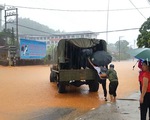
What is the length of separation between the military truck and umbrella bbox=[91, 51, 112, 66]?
0.68m

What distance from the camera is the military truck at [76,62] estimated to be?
13.1 meters

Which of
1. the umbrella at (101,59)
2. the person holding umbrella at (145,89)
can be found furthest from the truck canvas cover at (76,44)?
the person holding umbrella at (145,89)

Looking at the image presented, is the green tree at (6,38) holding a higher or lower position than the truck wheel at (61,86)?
higher

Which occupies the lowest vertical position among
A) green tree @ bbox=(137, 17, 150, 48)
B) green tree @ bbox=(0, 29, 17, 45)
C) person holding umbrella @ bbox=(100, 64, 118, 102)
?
person holding umbrella @ bbox=(100, 64, 118, 102)

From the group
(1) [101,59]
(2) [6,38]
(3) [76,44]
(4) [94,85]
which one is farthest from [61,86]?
(2) [6,38]

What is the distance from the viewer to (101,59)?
12.5 metres

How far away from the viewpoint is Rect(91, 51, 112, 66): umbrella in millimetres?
12400

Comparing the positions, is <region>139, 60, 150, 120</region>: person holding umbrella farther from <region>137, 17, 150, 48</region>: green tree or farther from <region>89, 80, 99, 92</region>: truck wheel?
<region>137, 17, 150, 48</region>: green tree

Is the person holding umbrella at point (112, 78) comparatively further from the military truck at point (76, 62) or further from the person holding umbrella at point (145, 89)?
the person holding umbrella at point (145, 89)

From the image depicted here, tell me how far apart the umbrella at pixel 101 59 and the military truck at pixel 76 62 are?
2.23 ft

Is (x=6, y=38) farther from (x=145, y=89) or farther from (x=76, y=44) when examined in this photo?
(x=145, y=89)

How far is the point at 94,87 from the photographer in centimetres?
1438

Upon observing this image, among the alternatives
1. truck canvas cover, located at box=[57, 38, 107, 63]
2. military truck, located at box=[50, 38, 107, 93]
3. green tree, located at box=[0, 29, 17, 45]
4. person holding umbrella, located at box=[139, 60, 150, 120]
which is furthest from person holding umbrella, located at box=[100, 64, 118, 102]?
green tree, located at box=[0, 29, 17, 45]

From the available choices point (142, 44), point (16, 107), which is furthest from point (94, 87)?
point (142, 44)
